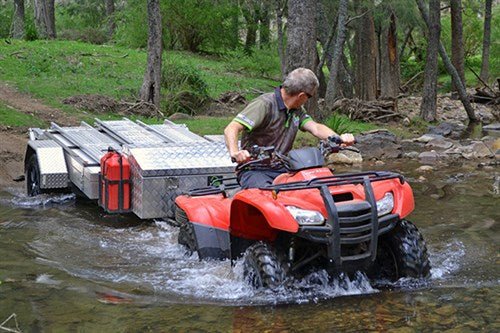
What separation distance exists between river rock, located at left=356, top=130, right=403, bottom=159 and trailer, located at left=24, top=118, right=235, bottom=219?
5.45 metres

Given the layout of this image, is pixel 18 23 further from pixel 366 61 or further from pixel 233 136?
pixel 233 136

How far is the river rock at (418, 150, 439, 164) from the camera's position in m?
15.1

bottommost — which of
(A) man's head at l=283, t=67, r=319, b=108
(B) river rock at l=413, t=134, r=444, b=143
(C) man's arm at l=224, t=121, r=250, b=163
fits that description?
(B) river rock at l=413, t=134, r=444, b=143

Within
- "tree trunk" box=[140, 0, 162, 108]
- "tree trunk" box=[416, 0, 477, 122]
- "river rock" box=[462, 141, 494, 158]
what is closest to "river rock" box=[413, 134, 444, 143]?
"river rock" box=[462, 141, 494, 158]

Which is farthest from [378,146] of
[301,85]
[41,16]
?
[41,16]

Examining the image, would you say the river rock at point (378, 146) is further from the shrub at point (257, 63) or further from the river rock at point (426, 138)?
the shrub at point (257, 63)

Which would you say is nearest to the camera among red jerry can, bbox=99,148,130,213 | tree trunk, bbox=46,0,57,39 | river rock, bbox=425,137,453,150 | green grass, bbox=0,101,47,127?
red jerry can, bbox=99,148,130,213

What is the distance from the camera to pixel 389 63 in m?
26.0

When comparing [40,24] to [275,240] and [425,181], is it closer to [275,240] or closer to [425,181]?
[425,181]

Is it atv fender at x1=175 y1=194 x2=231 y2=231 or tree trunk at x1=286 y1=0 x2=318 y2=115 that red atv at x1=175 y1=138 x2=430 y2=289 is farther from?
tree trunk at x1=286 y1=0 x2=318 y2=115

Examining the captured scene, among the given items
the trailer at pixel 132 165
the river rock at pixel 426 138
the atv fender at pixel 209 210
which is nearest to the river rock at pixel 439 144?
the river rock at pixel 426 138

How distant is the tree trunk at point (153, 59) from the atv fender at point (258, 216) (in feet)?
38.6

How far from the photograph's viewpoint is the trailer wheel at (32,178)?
10.7m

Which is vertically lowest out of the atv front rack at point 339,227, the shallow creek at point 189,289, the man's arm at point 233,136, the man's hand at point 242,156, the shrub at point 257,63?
the shallow creek at point 189,289
